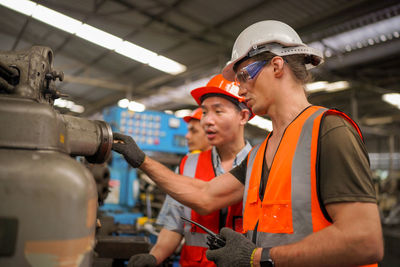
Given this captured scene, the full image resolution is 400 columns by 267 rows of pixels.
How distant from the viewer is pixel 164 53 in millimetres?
6840

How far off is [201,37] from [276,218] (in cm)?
534

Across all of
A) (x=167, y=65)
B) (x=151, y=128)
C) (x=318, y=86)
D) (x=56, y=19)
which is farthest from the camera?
(x=167, y=65)

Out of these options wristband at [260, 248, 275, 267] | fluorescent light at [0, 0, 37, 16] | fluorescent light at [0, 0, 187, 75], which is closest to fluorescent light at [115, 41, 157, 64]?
fluorescent light at [0, 0, 187, 75]

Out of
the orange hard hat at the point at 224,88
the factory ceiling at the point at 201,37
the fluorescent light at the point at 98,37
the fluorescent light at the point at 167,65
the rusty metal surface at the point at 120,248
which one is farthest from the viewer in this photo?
the fluorescent light at the point at 167,65

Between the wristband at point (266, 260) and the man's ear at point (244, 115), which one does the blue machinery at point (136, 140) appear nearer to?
the man's ear at point (244, 115)

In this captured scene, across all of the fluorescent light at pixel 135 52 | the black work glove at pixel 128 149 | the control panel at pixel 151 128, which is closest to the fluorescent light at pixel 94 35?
the fluorescent light at pixel 135 52

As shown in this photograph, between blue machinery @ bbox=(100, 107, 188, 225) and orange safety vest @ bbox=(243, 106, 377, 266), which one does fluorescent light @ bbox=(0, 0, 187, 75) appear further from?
orange safety vest @ bbox=(243, 106, 377, 266)

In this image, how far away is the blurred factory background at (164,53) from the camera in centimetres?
350

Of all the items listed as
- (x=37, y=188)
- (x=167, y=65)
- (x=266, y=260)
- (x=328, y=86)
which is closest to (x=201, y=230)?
(x=266, y=260)

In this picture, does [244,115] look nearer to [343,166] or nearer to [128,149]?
[128,149]

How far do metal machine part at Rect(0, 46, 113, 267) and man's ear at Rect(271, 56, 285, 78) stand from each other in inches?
29.9

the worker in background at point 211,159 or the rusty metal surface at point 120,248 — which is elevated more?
the worker in background at point 211,159

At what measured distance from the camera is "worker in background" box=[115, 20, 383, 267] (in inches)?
33.5

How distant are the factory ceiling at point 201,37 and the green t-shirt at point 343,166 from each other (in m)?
2.86
